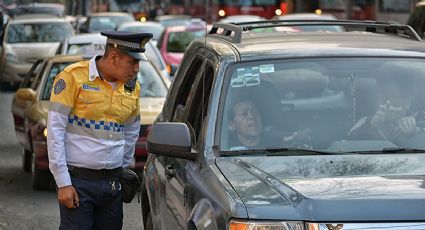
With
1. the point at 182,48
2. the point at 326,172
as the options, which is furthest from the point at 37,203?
the point at 182,48

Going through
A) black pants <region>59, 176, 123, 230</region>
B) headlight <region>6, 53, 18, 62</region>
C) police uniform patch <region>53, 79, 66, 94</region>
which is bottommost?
headlight <region>6, 53, 18, 62</region>

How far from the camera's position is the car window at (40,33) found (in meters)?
28.0

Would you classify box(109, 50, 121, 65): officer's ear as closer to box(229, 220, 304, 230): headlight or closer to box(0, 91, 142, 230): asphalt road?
box(229, 220, 304, 230): headlight

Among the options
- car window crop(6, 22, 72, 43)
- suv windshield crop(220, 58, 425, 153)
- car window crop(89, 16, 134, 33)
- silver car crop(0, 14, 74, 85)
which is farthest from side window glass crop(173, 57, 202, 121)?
car window crop(89, 16, 134, 33)

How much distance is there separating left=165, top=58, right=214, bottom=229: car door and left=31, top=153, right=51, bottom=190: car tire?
530cm

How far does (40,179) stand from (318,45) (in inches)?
248

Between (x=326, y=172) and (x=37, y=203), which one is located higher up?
(x=326, y=172)

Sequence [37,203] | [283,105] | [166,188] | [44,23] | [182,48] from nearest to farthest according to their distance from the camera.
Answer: [283,105] < [166,188] < [37,203] < [182,48] < [44,23]

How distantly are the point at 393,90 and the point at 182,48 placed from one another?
20080mm

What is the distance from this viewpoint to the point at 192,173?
5637 millimetres

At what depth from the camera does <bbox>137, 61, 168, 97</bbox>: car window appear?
42.6 ft

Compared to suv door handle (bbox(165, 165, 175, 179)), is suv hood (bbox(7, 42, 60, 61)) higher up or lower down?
lower down

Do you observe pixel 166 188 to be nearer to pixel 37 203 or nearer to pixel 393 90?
pixel 393 90

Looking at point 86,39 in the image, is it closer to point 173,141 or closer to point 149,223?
point 149,223
